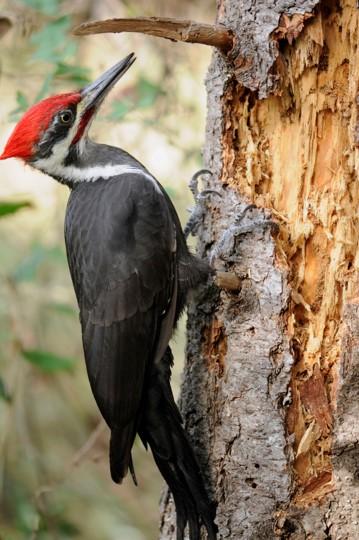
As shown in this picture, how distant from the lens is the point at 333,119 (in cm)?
246

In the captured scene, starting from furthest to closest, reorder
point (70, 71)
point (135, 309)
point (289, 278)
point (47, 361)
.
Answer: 1. point (47, 361)
2. point (70, 71)
3. point (135, 309)
4. point (289, 278)

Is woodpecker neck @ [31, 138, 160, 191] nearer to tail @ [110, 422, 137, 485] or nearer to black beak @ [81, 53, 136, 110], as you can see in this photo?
black beak @ [81, 53, 136, 110]

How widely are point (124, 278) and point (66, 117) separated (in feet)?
2.24

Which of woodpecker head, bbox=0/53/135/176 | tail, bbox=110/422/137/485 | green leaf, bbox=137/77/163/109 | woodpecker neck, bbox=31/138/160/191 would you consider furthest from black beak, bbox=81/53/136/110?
tail, bbox=110/422/137/485

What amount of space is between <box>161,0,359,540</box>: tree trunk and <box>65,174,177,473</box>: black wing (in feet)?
0.97

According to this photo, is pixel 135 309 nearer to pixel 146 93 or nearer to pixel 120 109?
pixel 120 109

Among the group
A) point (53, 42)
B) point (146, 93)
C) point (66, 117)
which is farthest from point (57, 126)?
point (146, 93)

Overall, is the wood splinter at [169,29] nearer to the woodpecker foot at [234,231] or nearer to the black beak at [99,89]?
the woodpecker foot at [234,231]

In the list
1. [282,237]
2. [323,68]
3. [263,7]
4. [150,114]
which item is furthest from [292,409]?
[150,114]

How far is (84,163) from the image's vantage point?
10.7 feet

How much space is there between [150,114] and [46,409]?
77.2 inches

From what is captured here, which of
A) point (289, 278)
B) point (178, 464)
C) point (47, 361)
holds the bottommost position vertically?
point (178, 464)

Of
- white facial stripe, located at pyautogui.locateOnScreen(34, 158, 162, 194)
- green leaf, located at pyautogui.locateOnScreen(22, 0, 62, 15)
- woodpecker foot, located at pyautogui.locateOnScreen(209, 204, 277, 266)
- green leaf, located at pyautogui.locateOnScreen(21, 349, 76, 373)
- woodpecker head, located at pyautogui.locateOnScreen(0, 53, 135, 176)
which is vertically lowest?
green leaf, located at pyautogui.locateOnScreen(21, 349, 76, 373)

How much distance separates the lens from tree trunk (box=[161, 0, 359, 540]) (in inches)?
93.7
